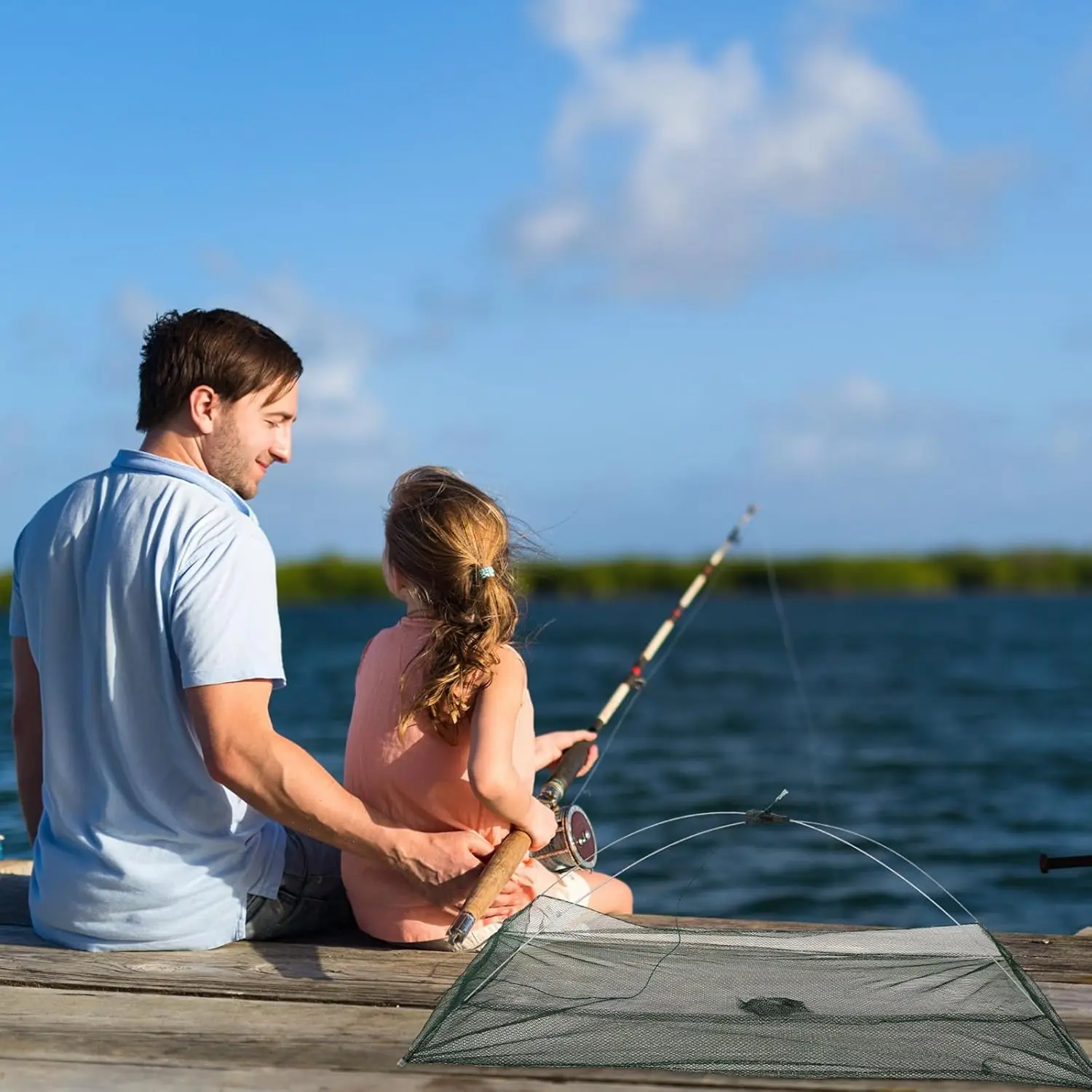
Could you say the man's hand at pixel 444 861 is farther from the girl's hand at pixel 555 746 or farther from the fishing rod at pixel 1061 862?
the fishing rod at pixel 1061 862

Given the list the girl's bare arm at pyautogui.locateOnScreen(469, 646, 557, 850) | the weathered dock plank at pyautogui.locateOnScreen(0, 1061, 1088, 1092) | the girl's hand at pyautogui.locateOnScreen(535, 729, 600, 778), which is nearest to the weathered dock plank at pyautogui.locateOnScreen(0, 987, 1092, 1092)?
the weathered dock plank at pyautogui.locateOnScreen(0, 1061, 1088, 1092)

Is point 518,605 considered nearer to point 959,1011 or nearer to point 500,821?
point 500,821

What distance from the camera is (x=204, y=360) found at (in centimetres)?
263

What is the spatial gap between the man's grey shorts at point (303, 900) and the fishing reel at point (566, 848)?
0.40m

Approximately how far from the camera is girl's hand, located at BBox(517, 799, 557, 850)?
269 centimetres

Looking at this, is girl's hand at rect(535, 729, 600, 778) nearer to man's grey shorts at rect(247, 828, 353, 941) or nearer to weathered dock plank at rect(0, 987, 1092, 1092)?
man's grey shorts at rect(247, 828, 353, 941)

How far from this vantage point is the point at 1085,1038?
7.28ft

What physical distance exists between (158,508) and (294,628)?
5865 cm

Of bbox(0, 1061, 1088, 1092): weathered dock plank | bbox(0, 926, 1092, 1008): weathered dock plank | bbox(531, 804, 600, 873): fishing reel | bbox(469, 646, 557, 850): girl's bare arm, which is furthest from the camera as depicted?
bbox(531, 804, 600, 873): fishing reel

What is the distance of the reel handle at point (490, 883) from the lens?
2.46 meters

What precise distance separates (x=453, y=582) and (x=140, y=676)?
58 centimetres

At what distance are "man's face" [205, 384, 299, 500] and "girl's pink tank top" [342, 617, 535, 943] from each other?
1.29ft

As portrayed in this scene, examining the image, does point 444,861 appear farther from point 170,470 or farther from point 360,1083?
point 170,470

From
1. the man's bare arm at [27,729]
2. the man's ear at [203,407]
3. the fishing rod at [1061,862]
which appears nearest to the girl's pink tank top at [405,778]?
the man's ear at [203,407]
